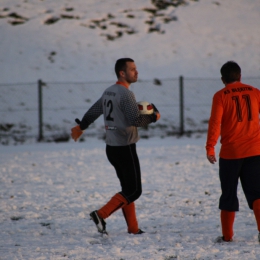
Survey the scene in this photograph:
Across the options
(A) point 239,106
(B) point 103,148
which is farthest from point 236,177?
(B) point 103,148

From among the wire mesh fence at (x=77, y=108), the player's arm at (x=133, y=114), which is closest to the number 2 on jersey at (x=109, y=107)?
the player's arm at (x=133, y=114)

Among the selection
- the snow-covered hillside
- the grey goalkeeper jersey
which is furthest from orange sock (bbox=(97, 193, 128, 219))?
the snow-covered hillside

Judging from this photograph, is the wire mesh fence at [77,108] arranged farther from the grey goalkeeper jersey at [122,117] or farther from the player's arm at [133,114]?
the player's arm at [133,114]

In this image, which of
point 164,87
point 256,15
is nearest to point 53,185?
point 164,87

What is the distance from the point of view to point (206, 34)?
29.2m

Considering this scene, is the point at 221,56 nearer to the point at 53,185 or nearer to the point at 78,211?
the point at 53,185

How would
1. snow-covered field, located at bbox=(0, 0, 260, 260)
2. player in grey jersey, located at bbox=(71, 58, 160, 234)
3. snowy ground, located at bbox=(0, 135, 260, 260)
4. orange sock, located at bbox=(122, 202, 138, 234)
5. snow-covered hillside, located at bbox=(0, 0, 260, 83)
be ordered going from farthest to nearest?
snow-covered hillside, located at bbox=(0, 0, 260, 83) < orange sock, located at bbox=(122, 202, 138, 234) < player in grey jersey, located at bbox=(71, 58, 160, 234) < snow-covered field, located at bbox=(0, 0, 260, 260) < snowy ground, located at bbox=(0, 135, 260, 260)

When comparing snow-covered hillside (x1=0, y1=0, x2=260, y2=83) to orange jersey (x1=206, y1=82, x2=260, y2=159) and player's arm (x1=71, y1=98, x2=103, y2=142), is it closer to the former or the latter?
player's arm (x1=71, y1=98, x2=103, y2=142)

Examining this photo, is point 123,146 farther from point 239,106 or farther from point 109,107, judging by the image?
point 239,106

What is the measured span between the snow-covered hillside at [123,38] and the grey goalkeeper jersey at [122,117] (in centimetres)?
1767

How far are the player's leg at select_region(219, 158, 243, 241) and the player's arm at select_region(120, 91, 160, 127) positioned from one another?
0.82 meters

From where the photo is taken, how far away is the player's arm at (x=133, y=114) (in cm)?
557

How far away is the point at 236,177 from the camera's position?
5.25 meters

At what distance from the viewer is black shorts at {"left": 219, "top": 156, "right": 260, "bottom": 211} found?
5.21 meters
